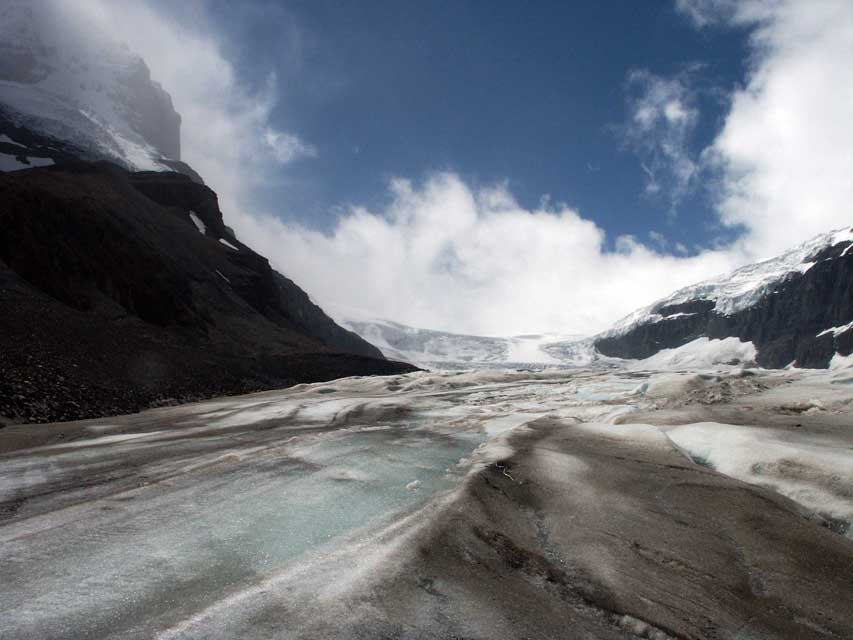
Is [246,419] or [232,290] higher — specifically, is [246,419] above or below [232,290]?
below

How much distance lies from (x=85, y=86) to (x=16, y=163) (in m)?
105

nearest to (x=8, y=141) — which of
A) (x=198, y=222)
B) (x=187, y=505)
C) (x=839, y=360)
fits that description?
(x=198, y=222)

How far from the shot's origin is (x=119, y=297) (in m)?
35.5

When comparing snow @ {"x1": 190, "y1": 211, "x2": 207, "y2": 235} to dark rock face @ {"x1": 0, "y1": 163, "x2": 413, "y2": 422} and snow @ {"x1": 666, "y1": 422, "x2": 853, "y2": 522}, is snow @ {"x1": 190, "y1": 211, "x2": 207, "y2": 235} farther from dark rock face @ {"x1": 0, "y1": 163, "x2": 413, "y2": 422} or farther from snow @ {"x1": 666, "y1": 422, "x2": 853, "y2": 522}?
snow @ {"x1": 666, "y1": 422, "x2": 853, "y2": 522}

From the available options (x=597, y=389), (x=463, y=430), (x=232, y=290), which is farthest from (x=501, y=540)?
(x=232, y=290)

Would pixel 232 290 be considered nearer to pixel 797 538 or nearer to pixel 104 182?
pixel 104 182

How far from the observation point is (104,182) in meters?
55.3

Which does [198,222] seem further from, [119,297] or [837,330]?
[837,330]

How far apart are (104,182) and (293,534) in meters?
64.7

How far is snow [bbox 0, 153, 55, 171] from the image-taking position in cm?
6331

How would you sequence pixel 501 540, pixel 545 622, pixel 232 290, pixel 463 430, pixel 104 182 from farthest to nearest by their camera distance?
pixel 232 290 → pixel 104 182 → pixel 463 430 → pixel 501 540 → pixel 545 622

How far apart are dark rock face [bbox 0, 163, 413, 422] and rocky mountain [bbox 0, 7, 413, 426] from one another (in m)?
0.10

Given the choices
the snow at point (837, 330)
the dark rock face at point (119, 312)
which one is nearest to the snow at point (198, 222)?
the dark rock face at point (119, 312)

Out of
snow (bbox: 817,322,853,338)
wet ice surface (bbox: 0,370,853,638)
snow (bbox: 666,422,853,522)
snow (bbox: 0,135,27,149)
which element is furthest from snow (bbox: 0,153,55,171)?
snow (bbox: 817,322,853,338)
